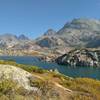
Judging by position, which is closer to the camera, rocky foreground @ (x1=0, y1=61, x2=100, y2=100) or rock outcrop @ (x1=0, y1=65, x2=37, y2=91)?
rocky foreground @ (x1=0, y1=61, x2=100, y2=100)

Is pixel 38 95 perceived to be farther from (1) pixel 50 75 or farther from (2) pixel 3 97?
(1) pixel 50 75

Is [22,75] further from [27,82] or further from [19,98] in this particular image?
[19,98]

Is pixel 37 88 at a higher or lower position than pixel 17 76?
lower

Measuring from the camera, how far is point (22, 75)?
24.4 meters

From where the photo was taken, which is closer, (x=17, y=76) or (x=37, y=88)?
(x=37, y=88)

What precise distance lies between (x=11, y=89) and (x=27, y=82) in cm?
505

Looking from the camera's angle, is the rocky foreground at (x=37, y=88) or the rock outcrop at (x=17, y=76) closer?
the rocky foreground at (x=37, y=88)

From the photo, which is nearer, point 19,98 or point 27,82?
point 19,98

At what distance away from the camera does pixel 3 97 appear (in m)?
16.7

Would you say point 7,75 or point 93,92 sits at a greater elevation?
point 7,75

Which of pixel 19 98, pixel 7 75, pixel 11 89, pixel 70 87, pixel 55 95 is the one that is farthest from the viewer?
pixel 70 87

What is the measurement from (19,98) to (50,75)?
15.1 meters

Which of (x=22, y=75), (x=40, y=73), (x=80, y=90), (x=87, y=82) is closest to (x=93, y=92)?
(x=80, y=90)

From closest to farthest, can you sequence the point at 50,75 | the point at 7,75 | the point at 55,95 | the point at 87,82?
the point at 55,95
the point at 7,75
the point at 87,82
the point at 50,75
